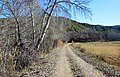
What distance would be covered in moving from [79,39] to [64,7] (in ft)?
488

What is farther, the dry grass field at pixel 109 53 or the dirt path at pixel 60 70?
the dry grass field at pixel 109 53

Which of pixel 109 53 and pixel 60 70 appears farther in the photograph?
pixel 109 53

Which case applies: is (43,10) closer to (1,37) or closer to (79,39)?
(1,37)

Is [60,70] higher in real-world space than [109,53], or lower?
higher

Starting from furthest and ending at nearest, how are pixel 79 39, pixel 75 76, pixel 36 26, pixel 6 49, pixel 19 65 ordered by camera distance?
pixel 79 39, pixel 36 26, pixel 19 65, pixel 75 76, pixel 6 49

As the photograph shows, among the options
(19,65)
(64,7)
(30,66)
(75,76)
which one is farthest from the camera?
(64,7)

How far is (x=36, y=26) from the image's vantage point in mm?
26250

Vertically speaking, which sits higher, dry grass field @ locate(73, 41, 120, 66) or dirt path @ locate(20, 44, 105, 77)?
dirt path @ locate(20, 44, 105, 77)

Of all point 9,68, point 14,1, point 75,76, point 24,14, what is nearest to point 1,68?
point 9,68

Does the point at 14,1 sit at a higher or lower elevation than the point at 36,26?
higher

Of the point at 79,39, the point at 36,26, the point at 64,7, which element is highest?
the point at 64,7

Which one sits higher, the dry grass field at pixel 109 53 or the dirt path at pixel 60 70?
the dirt path at pixel 60 70

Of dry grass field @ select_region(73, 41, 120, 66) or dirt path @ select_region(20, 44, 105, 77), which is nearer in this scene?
dirt path @ select_region(20, 44, 105, 77)

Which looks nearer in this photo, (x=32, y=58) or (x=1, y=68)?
(x=1, y=68)
